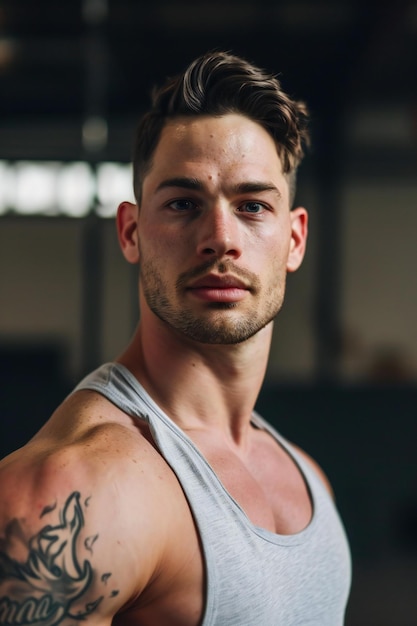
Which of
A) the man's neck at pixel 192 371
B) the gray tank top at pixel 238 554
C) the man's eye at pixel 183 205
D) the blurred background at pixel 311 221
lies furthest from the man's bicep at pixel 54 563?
the blurred background at pixel 311 221

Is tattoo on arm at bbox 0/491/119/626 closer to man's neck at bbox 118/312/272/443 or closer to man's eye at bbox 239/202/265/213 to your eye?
man's neck at bbox 118/312/272/443

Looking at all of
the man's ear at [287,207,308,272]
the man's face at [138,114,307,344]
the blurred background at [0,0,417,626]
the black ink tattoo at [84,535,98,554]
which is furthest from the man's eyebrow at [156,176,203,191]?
the blurred background at [0,0,417,626]

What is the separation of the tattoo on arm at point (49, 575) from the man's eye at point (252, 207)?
0.48 meters

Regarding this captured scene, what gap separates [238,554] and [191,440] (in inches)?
6.7

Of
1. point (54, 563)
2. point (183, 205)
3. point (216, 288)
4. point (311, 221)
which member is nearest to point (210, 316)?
point (216, 288)

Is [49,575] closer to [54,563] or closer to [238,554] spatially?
[54,563]

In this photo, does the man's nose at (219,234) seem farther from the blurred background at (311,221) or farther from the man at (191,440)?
the blurred background at (311,221)

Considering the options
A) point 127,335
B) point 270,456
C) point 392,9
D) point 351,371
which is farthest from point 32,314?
point 270,456

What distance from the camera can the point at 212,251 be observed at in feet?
3.63

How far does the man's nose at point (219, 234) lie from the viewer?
1.10 metres

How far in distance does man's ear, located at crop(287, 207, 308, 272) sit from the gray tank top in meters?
0.34

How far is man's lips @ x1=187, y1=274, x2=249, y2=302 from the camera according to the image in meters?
1.11

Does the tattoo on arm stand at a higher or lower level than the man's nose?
lower

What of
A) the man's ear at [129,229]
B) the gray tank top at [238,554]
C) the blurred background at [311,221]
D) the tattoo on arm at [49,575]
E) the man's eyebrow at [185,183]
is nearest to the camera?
the tattoo on arm at [49,575]
